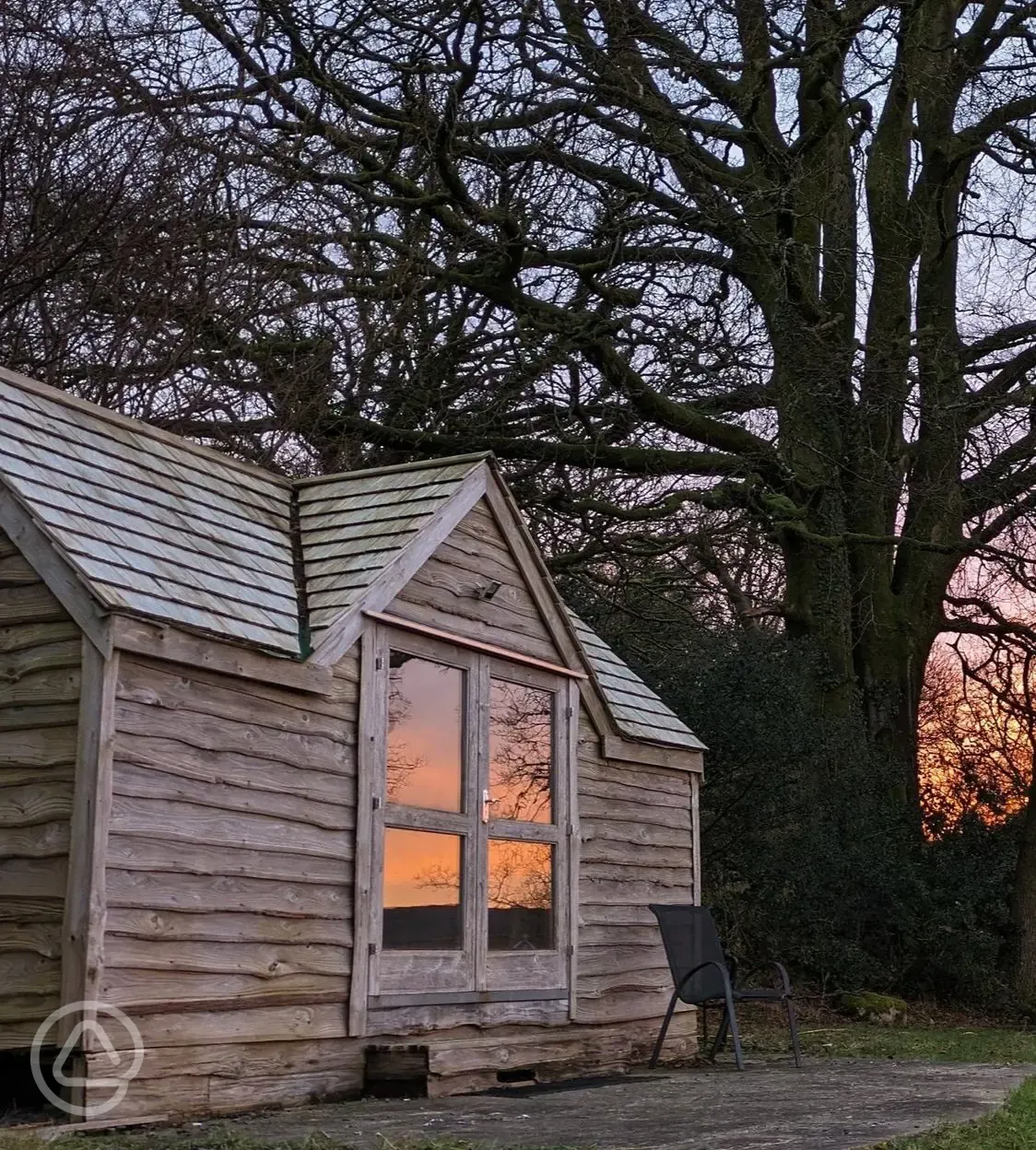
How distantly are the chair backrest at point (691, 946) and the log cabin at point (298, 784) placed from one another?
384 mm

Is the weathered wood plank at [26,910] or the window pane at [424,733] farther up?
the window pane at [424,733]

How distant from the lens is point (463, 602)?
28.3 ft

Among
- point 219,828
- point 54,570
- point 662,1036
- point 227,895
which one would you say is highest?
point 54,570

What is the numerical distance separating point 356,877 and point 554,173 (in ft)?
26.7

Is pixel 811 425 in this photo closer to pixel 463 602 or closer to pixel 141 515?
pixel 463 602

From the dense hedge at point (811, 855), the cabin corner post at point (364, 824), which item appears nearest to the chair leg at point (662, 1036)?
the cabin corner post at point (364, 824)

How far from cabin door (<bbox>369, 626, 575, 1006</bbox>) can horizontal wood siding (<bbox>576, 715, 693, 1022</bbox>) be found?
0.34 meters

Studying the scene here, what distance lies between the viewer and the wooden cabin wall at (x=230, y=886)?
6.34 metres

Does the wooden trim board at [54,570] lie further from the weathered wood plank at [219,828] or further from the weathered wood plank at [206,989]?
the weathered wood plank at [206,989]

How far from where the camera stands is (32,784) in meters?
6.35

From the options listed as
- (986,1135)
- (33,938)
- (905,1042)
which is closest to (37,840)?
(33,938)

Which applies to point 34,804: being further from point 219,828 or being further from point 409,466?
point 409,466

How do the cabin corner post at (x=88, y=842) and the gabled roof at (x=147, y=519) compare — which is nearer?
the cabin corner post at (x=88, y=842)

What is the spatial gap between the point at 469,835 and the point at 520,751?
2.57ft
